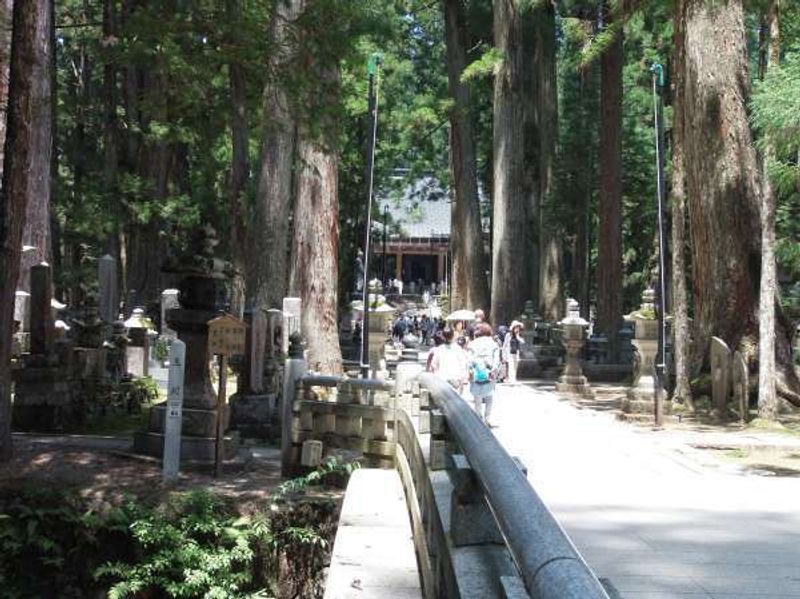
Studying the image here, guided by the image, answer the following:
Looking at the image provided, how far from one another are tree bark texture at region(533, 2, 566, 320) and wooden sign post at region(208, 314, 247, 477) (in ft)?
77.4

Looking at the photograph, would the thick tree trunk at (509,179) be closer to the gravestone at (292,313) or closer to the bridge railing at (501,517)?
the gravestone at (292,313)

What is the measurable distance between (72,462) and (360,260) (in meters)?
34.5

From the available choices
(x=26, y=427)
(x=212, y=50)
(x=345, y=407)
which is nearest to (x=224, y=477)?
(x=345, y=407)

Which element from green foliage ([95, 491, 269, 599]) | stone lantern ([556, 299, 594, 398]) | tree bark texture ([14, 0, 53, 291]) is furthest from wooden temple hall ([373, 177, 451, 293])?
green foliage ([95, 491, 269, 599])

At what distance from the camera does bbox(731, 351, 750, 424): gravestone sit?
1644cm

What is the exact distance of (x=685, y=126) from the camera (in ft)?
62.7

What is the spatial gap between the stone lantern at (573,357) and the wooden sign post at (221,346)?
1299 cm

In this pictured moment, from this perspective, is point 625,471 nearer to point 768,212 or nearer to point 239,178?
point 768,212

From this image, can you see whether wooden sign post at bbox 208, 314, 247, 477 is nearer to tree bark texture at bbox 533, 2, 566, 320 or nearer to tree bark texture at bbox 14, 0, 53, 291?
tree bark texture at bbox 14, 0, 53, 291

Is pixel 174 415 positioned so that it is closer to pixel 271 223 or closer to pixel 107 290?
pixel 271 223

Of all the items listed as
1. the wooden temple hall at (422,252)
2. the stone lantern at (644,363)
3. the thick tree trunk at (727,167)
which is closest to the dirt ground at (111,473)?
the stone lantern at (644,363)

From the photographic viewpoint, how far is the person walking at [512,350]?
26.2 m

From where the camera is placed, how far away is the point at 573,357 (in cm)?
2377

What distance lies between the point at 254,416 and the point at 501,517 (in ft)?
42.5
